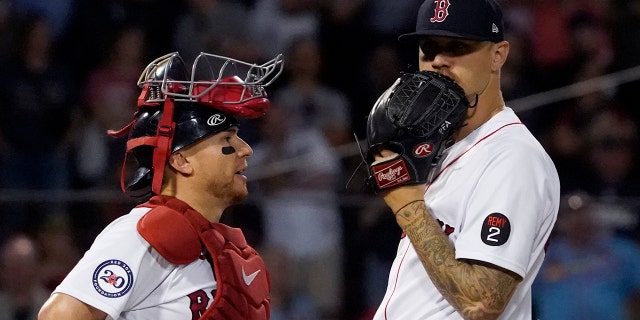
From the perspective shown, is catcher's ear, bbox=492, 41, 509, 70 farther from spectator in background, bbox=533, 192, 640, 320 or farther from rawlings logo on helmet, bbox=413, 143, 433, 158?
spectator in background, bbox=533, 192, 640, 320

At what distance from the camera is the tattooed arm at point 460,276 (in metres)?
2.68

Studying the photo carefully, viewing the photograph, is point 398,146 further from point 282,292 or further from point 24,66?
point 24,66

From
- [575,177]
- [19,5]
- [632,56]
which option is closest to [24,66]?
[19,5]

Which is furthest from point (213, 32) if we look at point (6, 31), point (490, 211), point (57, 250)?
point (490, 211)

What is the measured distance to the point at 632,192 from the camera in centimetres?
595

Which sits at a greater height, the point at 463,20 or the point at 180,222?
the point at 463,20

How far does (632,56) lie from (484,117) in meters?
4.32

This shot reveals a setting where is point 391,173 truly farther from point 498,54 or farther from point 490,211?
point 498,54

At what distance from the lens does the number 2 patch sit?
8.82ft

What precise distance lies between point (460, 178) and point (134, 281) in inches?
34.9

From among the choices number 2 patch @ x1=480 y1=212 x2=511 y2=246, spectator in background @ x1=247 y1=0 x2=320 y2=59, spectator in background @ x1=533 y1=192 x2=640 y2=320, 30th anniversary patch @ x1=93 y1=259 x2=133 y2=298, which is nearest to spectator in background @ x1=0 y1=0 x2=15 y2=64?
spectator in background @ x1=247 y1=0 x2=320 y2=59

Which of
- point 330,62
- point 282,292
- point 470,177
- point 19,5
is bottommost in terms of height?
point 282,292

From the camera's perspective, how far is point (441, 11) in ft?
9.55

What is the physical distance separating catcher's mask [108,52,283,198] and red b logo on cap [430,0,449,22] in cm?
53
